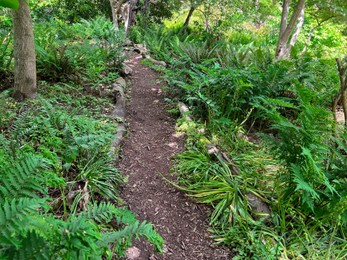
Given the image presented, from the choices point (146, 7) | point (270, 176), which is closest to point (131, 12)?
point (146, 7)

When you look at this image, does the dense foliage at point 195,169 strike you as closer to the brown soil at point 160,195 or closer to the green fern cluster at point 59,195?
the green fern cluster at point 59,195

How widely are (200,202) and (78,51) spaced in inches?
153

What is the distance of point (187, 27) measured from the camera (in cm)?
1162

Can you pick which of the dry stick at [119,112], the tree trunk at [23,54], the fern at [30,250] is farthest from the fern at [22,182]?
the tree trunk at [23,54]

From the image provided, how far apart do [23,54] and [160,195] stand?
106 inches

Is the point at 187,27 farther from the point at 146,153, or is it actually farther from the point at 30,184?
the point at 30,184

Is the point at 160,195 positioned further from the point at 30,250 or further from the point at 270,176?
the point at 30,250

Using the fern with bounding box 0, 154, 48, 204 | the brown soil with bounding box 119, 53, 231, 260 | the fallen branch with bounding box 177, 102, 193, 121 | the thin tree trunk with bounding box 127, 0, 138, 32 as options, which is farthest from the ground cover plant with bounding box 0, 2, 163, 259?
the thin tree trunk with bounding box 127, 0, 138, 32

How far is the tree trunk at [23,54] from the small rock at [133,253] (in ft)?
9.31

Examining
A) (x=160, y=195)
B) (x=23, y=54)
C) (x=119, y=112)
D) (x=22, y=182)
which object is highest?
(x=23, y=54)

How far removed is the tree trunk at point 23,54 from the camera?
365cm

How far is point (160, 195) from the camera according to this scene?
2.99m

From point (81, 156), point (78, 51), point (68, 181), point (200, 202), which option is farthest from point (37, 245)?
point (78, 51)

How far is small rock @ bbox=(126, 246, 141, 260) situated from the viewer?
218 centimetres
